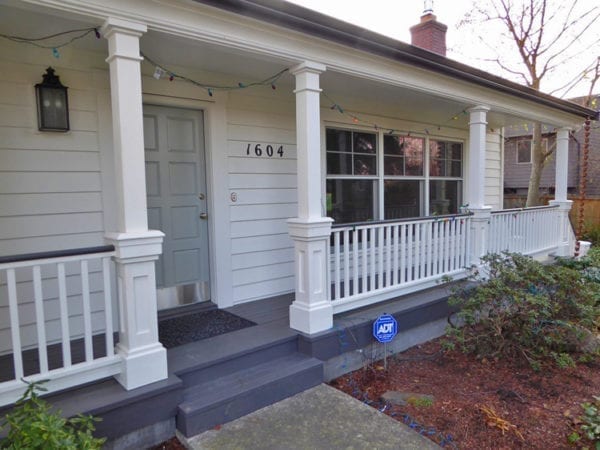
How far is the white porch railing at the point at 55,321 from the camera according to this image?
2.28 meters

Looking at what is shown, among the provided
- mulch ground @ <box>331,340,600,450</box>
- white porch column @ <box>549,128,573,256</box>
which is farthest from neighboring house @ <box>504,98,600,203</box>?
mulch ground @ <box>331,340,600,450</box>

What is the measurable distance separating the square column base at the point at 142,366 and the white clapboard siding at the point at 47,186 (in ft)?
3.18

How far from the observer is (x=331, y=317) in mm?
3545

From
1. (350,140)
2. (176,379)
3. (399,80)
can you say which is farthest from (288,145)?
(176,379)

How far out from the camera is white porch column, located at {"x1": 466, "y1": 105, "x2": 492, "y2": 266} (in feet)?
16.5

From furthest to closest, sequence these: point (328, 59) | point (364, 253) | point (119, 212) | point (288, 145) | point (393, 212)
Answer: point (393, 212) → point (288, 145) → point (364, 253) → point (328, 59) → point (119, 212)

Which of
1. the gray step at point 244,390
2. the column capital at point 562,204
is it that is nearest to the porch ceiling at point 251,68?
the column capital at point 562,204

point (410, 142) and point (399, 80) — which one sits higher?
point (399, 80)

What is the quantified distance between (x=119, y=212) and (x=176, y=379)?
3.58ft

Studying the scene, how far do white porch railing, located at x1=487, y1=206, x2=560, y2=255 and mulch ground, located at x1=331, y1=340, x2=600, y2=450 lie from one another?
2038 mm

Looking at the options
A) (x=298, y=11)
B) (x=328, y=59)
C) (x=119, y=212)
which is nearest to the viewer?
(x=119, y=212)

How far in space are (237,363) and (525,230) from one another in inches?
194

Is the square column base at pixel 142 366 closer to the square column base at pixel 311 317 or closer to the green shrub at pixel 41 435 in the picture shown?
the green shrub at pixel 41 435

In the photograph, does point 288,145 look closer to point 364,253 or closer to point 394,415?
point 364,253
